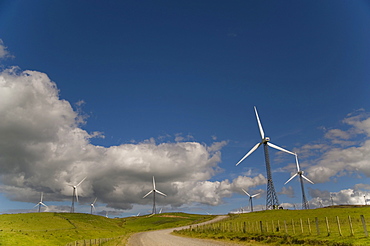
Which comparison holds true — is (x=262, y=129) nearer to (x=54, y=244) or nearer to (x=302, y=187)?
(x=302, y=187)

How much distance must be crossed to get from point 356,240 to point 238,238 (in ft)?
73.5

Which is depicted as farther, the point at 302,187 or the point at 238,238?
the point at 302,187

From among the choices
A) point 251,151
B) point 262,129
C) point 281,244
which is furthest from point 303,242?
point 262,129

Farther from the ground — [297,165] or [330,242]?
[297,165]

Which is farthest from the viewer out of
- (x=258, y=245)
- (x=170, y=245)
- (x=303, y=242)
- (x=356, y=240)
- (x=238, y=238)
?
(x=238, y=238)

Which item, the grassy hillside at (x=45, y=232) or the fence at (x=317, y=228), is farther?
the grassy hillside at (x=45, y=232)

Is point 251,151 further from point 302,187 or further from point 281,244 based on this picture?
point 281,244

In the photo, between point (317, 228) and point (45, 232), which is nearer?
point (317, 228)

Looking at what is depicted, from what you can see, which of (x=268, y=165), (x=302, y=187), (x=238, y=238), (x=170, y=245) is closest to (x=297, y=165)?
(x=302, y=187)

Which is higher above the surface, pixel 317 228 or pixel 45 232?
pixel 317 228

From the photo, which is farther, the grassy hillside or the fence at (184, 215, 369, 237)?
the grassy hillside

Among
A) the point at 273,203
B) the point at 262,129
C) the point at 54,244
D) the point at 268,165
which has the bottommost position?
the point at 54,244

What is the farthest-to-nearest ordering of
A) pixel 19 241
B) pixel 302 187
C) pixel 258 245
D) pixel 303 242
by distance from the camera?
pixel 302 187 → pixel 19 241 → pixel 258 245 → pixel 303 242

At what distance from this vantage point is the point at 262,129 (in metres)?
143
